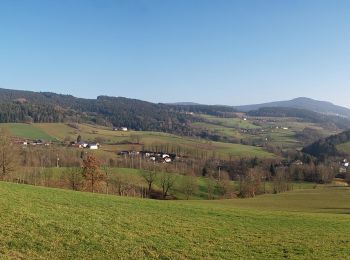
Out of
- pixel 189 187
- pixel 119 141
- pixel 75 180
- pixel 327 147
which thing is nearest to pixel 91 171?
pixel 75 180

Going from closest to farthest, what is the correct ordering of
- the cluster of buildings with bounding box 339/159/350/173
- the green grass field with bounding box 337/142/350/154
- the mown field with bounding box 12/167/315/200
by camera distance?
the mown field with bounding box 12/167/315/200, the cluster of buildings with bounding box 339/159/350/173, the green grass field with bounding box 337/142/350/154

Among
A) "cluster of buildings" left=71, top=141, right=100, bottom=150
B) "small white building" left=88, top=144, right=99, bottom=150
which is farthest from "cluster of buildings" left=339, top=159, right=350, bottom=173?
"cluster of buildings" left=71, top=141, right=100, bottom=150

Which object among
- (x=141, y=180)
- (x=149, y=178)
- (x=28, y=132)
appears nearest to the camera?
(x=149, y=178)

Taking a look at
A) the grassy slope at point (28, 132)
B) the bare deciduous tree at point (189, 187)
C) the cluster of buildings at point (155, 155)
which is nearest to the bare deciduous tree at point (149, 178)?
the bare deciduous tree at point (189, 187)

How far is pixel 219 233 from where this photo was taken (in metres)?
23.7

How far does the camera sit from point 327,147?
18262 cm

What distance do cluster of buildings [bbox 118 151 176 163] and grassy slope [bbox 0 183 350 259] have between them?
124 metres

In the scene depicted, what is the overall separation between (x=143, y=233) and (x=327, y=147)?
177m

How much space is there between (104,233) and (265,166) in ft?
434

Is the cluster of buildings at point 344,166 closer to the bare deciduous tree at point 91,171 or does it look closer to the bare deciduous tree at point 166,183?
the bare deciduous tree at point 166,183

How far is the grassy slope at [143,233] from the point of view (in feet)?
56.4

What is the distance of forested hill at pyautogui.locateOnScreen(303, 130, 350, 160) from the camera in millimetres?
176500

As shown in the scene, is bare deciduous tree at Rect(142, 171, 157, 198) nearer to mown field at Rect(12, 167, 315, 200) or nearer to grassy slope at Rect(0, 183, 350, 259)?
mown field at Rect(12, 167, 315, 200)

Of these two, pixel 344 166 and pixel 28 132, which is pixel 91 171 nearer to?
pixel 344 166
